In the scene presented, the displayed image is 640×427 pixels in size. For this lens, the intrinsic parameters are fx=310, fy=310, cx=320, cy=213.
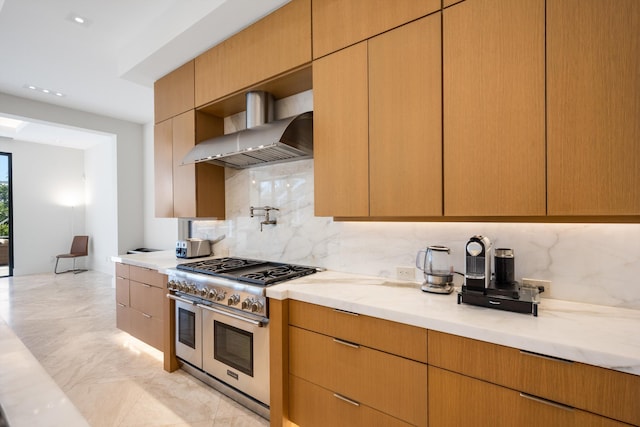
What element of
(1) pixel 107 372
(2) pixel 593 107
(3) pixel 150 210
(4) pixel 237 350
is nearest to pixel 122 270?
(1) pixel 107 372

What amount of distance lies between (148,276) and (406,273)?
7.61 ft

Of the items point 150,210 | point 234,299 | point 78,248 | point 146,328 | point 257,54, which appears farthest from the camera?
point 78,248

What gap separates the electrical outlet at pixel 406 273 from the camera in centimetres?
198

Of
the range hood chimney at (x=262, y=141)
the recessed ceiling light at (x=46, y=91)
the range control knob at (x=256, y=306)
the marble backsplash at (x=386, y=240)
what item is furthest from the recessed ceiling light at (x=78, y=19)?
the range control knob at (x=256, y=306)

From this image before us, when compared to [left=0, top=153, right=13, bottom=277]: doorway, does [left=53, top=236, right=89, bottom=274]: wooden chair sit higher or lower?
lower

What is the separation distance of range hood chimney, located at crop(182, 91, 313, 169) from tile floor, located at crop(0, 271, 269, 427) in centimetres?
181

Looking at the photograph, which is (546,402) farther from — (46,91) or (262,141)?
(46,91)

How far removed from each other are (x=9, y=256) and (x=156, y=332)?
20.8 ft

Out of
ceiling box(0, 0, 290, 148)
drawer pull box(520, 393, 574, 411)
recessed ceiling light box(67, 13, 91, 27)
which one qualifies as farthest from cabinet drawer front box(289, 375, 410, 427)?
recessed ceiling light box(67, 13, 91, 27)

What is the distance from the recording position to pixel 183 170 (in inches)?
117

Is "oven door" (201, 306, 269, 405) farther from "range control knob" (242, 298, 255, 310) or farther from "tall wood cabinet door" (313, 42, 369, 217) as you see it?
"tall wood cabinet door" (313, 42, 369, 217)

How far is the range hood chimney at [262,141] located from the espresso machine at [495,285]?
1.26m

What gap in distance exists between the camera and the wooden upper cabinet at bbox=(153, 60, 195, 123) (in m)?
2.88

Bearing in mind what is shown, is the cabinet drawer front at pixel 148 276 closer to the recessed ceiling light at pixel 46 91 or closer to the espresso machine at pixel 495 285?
the espresso machine at pixel 495 285
